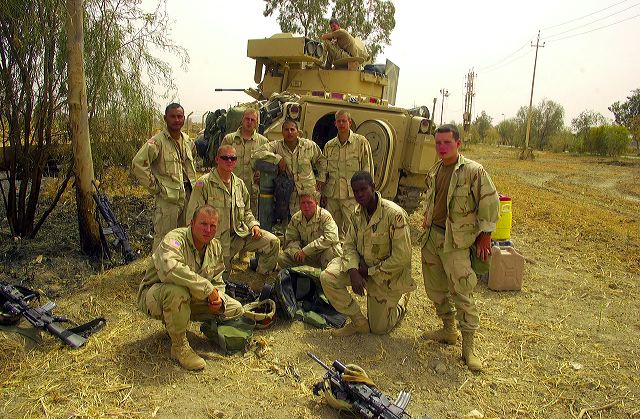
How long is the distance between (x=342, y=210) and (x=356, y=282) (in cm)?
226

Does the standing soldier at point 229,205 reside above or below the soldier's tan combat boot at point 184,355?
above

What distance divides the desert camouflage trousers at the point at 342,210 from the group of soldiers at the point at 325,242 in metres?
0.41

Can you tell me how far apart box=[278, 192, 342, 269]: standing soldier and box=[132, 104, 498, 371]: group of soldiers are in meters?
0.01

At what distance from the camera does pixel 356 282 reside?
4039 millimetres

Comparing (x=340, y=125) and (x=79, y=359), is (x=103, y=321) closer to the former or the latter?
(x=79, y=359)

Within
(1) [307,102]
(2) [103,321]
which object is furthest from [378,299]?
(1) [307,102]

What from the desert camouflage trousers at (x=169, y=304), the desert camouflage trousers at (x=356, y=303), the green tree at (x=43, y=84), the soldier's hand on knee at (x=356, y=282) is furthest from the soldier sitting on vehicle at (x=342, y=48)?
the desert camouflage trousers at (x=169, y=304)

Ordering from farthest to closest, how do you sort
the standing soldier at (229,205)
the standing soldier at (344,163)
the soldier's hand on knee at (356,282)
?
the standing soldier at (344,163) < the standing soldier at (229,205) < the soldier's hand on knee at (356,282)

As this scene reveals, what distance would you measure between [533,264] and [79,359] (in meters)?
5.35

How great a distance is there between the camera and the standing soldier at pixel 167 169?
5051 mm

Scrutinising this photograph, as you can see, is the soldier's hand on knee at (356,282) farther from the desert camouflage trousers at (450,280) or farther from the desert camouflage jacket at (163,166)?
the desert camouflage jacket at (163,166)

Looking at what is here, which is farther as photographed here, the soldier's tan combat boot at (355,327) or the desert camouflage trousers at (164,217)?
the desert camouflage trousers at (164,217)

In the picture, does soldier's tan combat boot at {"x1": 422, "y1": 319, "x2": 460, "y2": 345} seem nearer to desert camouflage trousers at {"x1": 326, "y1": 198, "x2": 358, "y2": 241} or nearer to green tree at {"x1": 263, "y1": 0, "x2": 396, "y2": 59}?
desert camouflage trousers at {"x1": 326, "y1": 198, "x2": 358, "y2": 241}

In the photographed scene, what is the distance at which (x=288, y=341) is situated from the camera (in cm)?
420
